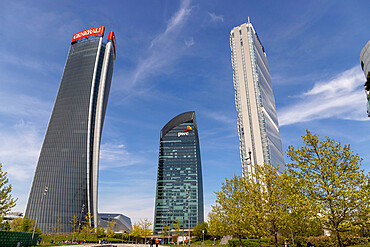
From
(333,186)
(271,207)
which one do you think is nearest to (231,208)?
(271,207)

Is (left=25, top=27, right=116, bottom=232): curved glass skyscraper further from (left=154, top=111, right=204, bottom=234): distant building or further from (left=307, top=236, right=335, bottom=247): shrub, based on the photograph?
(left=307, top=236, right=335, bottom=247): shrub

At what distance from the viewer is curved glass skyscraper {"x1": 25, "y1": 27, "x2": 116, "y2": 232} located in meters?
113

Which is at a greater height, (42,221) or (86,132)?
(86,132)

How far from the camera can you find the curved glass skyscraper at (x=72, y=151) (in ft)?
370

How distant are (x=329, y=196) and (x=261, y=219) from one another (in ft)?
27.8

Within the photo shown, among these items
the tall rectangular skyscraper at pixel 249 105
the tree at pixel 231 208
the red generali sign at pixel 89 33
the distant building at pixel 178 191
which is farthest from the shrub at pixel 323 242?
the red generali sign at pixel 89 33

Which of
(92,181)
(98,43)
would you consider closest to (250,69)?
(98,43)

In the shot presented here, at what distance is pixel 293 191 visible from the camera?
2212cm

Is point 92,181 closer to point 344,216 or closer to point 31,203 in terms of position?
point 31,203

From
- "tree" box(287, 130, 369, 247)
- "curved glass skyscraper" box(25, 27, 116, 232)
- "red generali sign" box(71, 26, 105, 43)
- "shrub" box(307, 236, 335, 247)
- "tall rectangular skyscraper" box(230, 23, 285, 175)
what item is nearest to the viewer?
"tree" box(287, 130, 369, 247)

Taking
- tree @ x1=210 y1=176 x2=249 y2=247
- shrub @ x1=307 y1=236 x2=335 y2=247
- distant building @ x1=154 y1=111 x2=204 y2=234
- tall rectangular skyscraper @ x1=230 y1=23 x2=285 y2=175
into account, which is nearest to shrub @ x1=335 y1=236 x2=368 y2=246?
shrub @ x1=307 y1=236 x2=335 y2=247

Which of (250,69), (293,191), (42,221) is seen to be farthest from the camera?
(250,69)

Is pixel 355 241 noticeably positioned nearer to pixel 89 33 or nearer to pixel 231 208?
pixel 231 208

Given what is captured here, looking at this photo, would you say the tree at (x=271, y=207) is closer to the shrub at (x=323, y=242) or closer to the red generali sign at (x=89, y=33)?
the shrub at (x=323, y=242)
